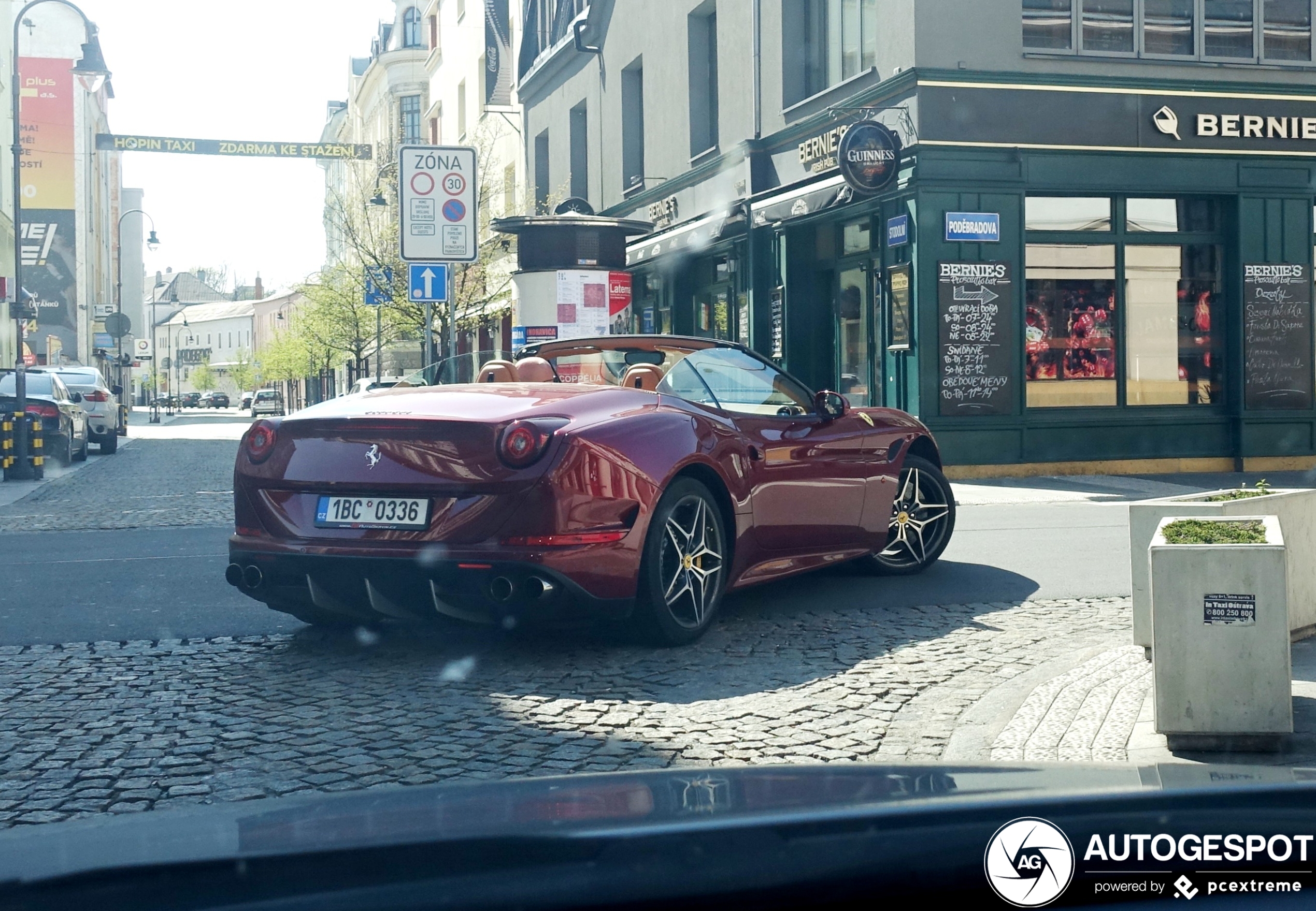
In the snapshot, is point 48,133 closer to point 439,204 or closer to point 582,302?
point 582,302

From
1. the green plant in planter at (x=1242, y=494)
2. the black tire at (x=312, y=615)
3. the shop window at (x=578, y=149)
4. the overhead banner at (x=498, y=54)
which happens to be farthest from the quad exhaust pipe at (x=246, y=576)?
the overhead banner at (x=498, y=54)

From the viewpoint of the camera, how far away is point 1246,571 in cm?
438

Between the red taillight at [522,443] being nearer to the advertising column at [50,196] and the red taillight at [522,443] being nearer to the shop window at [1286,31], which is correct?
the shop window at [1286,31]

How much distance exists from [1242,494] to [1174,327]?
38.8 ft

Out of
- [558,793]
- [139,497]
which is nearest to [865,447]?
[558,793]

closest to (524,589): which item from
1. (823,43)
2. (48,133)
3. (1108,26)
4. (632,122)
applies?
(1108,26)

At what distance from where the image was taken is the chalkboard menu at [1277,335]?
16891mm

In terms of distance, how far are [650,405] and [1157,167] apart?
39.5ft

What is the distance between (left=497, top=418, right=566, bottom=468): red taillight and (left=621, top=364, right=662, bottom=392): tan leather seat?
1.11 m

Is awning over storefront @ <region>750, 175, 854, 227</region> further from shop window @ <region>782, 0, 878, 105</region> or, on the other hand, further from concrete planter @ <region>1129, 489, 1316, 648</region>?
concrete planter @ <region>1129, 489, 1316, 648</region>

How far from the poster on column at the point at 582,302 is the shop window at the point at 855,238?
10.0 ft

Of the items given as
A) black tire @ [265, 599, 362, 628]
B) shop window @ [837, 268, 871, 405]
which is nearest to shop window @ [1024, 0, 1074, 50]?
shop window @ [837, 268, 871, 405]

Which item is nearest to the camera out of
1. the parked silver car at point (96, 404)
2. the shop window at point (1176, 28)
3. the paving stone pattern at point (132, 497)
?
the paving stone pattern at point (132, 497)

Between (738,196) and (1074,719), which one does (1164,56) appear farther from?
(1074,719)
